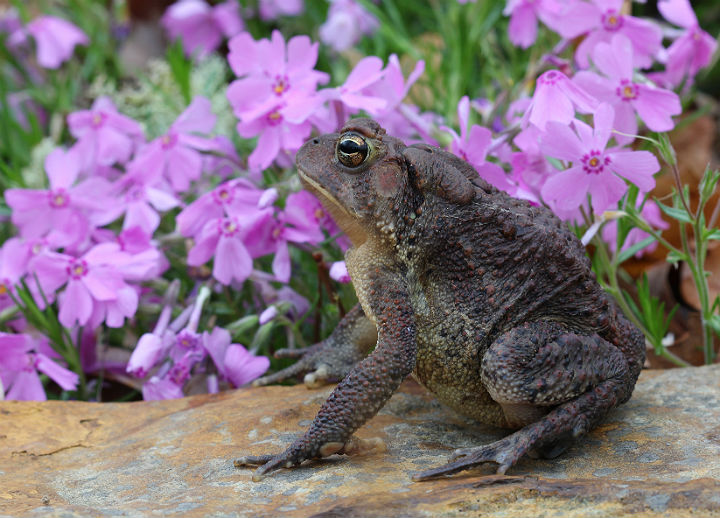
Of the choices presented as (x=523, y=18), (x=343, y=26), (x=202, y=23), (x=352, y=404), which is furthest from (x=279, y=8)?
(x=352, y=404)

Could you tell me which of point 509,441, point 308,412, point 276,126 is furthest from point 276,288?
point 509,441

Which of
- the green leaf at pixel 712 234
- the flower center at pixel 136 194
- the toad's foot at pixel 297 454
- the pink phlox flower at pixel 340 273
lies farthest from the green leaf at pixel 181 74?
the green leaf at pixel 712 234

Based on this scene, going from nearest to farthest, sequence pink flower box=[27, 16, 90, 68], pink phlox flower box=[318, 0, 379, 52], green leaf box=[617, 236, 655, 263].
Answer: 1. green leaf box=[617, 236, 655, 263]
2. pink phlox flower box=[318, 0, 379, 52]
3. pink flower box=[27, 16, 90, 68]

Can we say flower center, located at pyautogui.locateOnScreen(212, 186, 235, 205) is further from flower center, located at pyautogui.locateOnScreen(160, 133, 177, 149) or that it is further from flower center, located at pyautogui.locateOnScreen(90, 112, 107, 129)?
flower center, located at pyautogui.locateOnScreen(90, 112, 107, 129)

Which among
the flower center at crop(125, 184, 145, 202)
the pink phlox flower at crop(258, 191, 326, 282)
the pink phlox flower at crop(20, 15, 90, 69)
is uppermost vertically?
the pink phlox flower at crop(20, 15, 90, 69)

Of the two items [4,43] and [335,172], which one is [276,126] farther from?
[4,43]

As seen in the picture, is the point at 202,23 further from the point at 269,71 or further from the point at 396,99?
the point at 396,99

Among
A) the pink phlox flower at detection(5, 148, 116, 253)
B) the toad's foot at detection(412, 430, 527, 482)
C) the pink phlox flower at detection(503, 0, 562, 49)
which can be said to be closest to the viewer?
the toad's foot at detection(412, 430, 527, 482)

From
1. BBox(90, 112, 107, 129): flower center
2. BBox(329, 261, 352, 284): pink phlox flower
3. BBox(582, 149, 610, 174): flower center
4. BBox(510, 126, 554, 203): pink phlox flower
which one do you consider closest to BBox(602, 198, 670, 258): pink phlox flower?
BBox(510, 126, 554, 203): pink phlox flower
